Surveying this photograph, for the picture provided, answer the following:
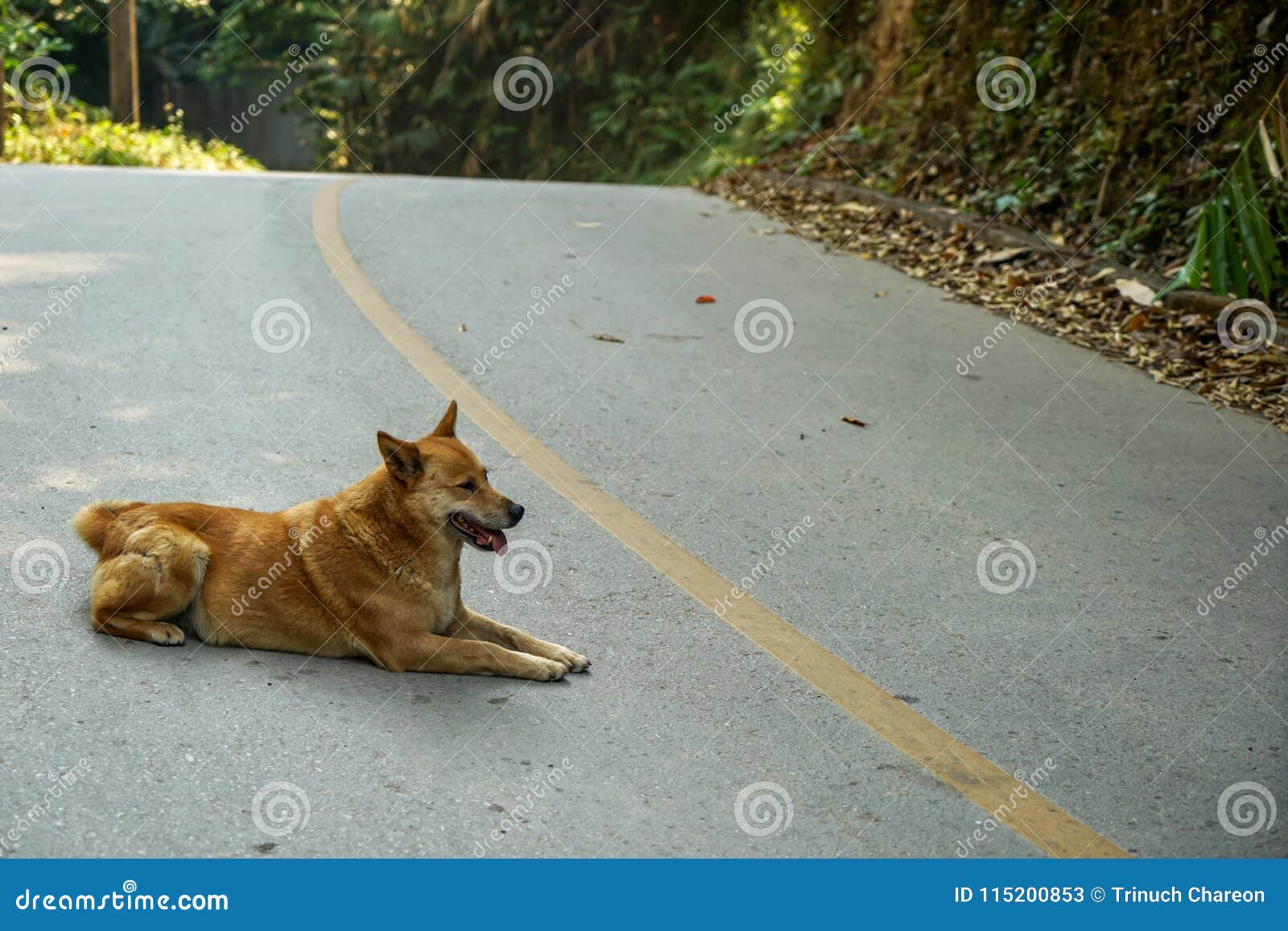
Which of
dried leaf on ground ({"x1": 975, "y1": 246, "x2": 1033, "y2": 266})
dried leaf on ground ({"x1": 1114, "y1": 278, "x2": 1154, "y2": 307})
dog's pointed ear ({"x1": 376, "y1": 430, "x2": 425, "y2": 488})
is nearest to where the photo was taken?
dog's pointed ear ({"x1": 376, "y1": 430, "x2": 425, "y2": 488})

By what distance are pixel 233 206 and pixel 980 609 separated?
10.2m

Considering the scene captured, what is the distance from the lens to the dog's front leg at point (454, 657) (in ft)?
17.3

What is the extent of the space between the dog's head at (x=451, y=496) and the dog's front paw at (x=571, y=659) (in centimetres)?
48

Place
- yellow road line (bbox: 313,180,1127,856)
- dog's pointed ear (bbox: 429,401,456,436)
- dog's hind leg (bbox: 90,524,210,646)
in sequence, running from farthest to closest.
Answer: dog's pointed ear (bbox: 429,401,456,436) < dog's hind leg (bbox: 90,524,210,646) < yellow road line (bbox: 313,180,1127,856)

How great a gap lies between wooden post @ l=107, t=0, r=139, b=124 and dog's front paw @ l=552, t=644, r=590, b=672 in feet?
72.4

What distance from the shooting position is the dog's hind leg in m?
5.12

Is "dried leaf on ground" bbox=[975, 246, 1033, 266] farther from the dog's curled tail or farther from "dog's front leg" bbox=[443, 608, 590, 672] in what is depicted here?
the dog's curled tail

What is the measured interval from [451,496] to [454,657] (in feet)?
2.10

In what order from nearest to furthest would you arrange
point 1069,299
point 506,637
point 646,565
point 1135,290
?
1. point 506,637
2. point 646,565
3. point 1135,290
4. point 1069,299

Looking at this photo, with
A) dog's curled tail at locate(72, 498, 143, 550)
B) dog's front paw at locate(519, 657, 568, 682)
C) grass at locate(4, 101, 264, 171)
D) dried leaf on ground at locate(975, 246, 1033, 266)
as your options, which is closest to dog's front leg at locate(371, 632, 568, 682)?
dog's front paw at locate(519, 657, 568, 682)

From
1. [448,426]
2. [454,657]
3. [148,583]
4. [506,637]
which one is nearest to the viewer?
[148,583]

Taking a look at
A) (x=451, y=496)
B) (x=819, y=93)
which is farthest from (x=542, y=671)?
(x=819, y=93)

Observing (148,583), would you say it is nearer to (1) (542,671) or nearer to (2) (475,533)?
(2) (475,533)

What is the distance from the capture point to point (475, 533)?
5.37 meters
